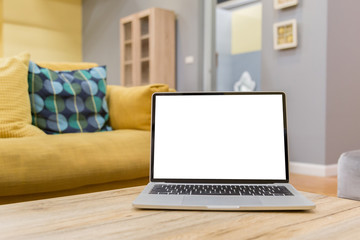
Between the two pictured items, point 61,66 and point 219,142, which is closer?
point 219,142

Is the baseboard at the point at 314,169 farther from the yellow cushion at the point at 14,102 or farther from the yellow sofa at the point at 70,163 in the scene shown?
the yellow cushion at the point at 14,102

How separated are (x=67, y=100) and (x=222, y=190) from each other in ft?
4.18

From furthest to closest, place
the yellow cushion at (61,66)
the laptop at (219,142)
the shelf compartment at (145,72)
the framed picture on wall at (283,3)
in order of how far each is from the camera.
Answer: the shelf compartment at (145,72)
the framed picture on wall at (283,3)
the yellow cushion at (61,66)
the laptop at (219,142)

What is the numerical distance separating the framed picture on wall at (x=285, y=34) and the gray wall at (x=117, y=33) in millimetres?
990

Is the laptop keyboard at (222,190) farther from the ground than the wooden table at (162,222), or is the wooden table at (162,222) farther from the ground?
the laptop keyboard at (222,190)

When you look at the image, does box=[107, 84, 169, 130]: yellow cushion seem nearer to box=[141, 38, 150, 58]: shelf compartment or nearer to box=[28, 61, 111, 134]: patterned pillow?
box=[28, 61, 111, 134]: patterned pillow

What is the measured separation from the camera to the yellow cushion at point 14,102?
1516mm

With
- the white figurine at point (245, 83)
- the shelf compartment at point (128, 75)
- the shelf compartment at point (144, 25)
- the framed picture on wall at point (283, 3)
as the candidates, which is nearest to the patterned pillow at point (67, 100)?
the framed picture on wall at point (283, 3)

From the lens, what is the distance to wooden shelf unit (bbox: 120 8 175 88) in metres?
4.03

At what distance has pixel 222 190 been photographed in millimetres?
705

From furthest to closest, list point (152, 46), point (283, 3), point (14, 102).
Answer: point (152, 46) → point (283, 3) → point (14, 102)

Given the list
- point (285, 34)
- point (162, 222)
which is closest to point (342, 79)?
point (285, 34)

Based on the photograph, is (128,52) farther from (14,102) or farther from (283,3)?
(14,102)

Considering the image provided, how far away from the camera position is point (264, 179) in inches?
29.5
